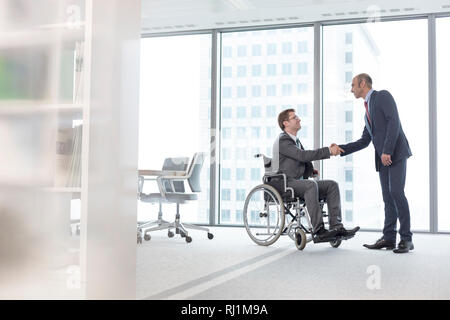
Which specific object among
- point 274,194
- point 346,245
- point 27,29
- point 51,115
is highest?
point 27,29

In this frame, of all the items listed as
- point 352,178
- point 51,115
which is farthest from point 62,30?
point 352,178

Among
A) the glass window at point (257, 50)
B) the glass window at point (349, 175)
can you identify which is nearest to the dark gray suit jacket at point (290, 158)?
the glass window at point (349, 175)

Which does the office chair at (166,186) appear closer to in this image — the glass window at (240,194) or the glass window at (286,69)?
the glass window at (240,194)

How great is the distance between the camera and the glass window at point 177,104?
690 centimetres

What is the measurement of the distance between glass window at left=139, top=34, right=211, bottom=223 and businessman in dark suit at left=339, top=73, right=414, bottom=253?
290cm

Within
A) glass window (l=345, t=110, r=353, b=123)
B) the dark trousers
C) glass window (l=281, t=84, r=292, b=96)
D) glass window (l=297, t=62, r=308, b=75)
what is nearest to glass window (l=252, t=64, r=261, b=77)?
glass window (l=281, t=84, r=292, b=96)

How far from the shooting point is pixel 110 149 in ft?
6.42

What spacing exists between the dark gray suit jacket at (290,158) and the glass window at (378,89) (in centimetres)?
218

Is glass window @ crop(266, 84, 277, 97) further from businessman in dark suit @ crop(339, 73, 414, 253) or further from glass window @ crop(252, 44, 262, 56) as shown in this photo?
businessman in dark suit @ crop(339, 73, 414, 253)

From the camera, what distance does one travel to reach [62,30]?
6.33 feet

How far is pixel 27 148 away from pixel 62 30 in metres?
0.44

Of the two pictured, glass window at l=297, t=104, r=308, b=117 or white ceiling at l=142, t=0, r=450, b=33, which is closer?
white ceiling at l=142, t=0, r=450, b=33

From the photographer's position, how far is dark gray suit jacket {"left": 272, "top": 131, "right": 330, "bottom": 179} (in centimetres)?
419
